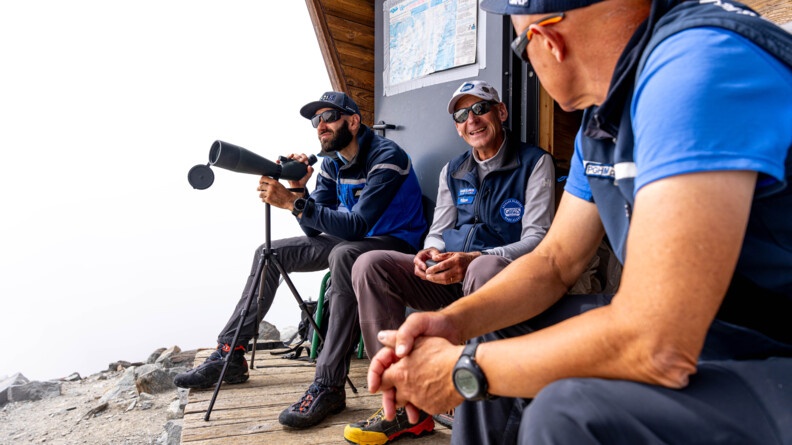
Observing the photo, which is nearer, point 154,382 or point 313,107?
point 313,107

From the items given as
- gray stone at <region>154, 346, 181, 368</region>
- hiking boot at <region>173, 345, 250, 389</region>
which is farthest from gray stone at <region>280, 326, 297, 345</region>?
hiking boot at <region>173, 345, 250, 389</region>

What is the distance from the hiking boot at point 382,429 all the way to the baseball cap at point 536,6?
5.19 ft

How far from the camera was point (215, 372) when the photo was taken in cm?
292

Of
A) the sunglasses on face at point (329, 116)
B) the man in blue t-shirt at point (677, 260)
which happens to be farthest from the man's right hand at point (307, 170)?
the man in blue t-shirt at point (677, 260)

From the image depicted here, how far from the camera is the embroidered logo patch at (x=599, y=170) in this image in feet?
3.53

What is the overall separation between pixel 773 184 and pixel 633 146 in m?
0.23

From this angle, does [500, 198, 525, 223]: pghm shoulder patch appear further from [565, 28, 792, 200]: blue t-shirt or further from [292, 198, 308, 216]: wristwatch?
[565, 28, 792, 200]: blue t-shirt

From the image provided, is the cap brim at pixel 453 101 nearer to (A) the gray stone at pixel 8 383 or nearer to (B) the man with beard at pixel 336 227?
(B) the man with beard at pixel 336 227

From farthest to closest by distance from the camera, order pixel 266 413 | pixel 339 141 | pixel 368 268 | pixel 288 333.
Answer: pixel 288 333
pixel 339 141
pixel 266 413
pixel 368 268

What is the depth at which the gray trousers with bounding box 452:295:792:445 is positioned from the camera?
2.38 feet

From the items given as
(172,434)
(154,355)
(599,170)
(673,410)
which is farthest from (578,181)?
(154,355)

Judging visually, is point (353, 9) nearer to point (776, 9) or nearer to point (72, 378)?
point (776, 9)

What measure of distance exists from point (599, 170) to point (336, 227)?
191 cm

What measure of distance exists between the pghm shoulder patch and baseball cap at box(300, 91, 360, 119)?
1.27 m
